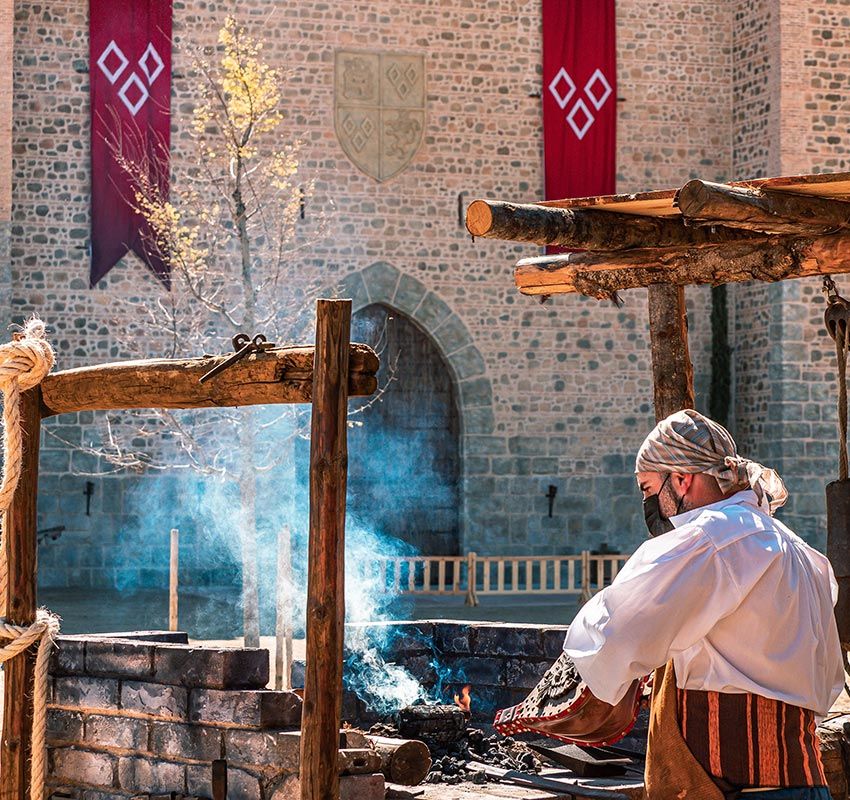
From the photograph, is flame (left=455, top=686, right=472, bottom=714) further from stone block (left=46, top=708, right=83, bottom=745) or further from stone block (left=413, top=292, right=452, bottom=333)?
stone block (left=413, top=292, right=452, bottom=333)

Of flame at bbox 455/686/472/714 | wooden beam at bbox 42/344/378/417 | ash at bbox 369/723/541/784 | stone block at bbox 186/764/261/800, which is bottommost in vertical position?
ash at bbox 369/723/541/784

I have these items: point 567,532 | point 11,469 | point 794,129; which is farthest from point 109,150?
point 11,469

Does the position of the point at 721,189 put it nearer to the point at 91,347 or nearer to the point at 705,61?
the point at 91,347

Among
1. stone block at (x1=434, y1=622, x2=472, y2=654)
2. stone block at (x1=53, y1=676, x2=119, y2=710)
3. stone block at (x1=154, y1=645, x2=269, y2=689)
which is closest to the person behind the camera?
stone block at (x1=154, y1=645, x2=269, y2=689)

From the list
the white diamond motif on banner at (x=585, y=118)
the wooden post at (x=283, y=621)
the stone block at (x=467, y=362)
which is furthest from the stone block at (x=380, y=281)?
the wooden post at (x=283, y=621)

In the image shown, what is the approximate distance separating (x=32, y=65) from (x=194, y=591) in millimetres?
5989

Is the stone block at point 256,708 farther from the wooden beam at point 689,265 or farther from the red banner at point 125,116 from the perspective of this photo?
the red banner at point 125,116

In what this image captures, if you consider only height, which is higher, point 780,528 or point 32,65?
point 32,65

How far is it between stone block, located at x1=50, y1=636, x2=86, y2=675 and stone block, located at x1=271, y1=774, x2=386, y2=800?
47.8 inches

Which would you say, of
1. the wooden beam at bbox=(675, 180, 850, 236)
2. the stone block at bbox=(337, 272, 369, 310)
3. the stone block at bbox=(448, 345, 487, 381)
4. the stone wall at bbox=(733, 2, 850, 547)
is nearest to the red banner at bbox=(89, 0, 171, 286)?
the stone block at bbox=(337, 272, 369, 310)

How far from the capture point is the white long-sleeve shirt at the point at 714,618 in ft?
9.83

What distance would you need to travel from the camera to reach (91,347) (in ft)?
50.7

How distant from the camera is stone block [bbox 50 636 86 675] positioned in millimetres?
6133

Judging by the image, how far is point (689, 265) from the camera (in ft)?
17.3
